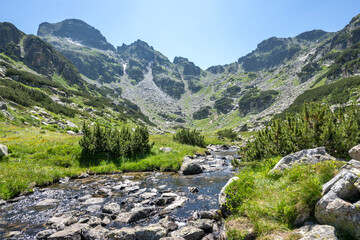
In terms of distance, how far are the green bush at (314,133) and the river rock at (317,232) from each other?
Answer: 32.4 ft

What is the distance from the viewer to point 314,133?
1384 centimetres

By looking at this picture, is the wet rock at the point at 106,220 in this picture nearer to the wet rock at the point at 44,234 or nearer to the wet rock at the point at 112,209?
the wet rock at the point at 112,209

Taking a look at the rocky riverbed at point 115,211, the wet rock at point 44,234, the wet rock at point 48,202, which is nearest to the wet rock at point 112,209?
the rocky riverbed at point 115,211

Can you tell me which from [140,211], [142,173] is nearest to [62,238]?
[140,211]

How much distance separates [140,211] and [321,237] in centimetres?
791

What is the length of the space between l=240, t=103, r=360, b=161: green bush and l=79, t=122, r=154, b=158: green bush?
14041 millimetres

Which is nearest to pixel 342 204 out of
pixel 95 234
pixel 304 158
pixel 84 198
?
→ pixel 304 158

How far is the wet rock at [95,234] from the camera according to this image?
766cm

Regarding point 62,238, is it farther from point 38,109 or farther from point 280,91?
point 280,91

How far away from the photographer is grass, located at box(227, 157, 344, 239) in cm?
623

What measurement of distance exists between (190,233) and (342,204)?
5236 millimetres

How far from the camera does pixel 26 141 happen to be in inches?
857

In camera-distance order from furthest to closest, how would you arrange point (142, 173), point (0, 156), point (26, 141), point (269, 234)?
point (26, 141), point (142, 173), point (0, 156), point (269, 234)

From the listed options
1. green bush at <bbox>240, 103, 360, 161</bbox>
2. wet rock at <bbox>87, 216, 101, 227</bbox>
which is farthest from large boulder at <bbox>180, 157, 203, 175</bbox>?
wet rock at <bbox>87, 216, 101, 227</bbox>
